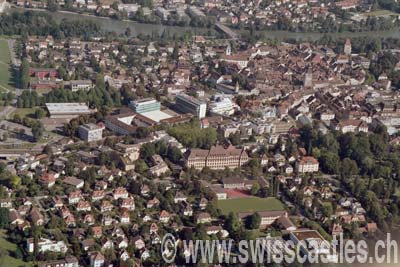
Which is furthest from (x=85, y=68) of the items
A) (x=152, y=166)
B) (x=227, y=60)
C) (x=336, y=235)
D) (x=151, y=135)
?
(x=336, y=235)

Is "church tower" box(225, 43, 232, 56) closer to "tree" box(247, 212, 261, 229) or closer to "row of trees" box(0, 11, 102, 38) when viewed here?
"row of trees" box(0, 11, 102, 38)

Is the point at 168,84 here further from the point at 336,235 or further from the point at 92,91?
the point at 336,235

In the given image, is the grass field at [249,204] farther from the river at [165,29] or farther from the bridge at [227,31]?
the river at [165,29]

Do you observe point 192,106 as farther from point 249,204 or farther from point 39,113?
point 249,204

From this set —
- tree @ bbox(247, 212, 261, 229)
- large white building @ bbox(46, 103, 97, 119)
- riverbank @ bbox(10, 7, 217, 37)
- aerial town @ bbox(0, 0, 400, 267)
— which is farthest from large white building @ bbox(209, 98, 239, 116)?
riverbank @ bbox(10, 7, 217, 37)

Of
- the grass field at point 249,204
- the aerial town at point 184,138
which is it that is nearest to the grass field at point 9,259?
the aerial town at point 184,138

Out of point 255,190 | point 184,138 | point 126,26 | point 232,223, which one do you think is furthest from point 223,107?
point 126,26
